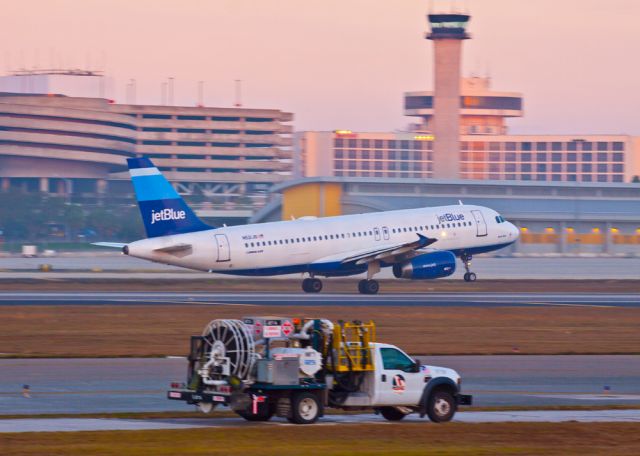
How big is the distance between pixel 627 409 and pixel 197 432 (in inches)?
441

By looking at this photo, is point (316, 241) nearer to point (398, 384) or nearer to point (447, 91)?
point (398, 384)

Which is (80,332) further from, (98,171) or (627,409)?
(98,171)

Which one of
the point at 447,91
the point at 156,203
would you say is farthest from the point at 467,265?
the point at 447,91

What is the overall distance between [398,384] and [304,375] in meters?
2.30

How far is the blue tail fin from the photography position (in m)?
60.0

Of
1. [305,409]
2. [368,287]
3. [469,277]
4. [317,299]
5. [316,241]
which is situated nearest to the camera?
[305,409]

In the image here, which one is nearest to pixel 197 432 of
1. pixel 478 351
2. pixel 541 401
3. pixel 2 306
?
pixel 541 401

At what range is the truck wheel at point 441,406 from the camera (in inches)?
984

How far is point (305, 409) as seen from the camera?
23609mm

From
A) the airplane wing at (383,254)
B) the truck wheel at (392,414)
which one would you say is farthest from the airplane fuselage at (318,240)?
the truck wheel at (392,414)

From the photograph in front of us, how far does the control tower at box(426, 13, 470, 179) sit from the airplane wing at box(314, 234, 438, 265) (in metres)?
117

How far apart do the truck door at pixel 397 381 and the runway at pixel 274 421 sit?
0.57m

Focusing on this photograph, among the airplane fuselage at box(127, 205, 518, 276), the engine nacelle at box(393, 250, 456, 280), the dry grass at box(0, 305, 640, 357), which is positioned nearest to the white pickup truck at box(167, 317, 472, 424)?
the dry grass at box(0, 305, 640, 357)

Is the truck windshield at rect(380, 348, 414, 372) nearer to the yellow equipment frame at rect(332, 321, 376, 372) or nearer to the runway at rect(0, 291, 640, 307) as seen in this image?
the yellow equipment frame at rect(332, 321, 376, 372)
